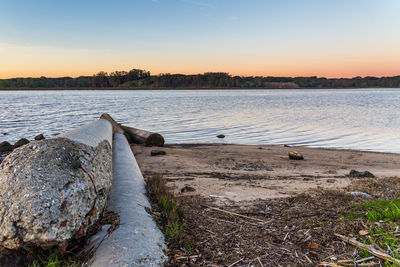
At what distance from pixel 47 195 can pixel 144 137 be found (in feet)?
36.4

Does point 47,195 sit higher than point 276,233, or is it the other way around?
point 47,195

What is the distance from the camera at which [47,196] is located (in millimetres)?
2371

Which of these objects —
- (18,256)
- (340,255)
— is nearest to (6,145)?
(18,256)

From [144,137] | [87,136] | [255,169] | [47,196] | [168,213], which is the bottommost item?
[255,169]

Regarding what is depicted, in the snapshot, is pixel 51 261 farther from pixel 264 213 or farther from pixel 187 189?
pixel 187 189

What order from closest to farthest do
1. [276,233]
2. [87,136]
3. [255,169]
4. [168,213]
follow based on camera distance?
[276,233] → [168,213] → [87,136] → [255,169]

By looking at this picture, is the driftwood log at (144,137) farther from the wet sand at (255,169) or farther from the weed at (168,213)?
the weed at (168,213)

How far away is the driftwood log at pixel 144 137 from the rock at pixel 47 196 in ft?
33.1

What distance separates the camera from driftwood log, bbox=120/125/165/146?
42.8 feet

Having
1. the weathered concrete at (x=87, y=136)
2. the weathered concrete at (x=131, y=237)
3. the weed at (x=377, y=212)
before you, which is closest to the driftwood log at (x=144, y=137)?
the weathered concrete at (x=87, y=136)

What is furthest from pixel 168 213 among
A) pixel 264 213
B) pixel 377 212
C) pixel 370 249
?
pixel 377 212

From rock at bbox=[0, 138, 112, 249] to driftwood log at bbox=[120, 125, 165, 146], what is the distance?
397 inches

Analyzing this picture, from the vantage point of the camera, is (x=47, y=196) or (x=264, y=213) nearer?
(x=47, y=196)

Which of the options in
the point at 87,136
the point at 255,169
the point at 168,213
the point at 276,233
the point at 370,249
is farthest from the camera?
the point at 255,169
